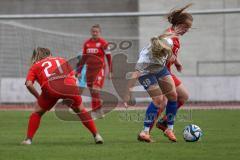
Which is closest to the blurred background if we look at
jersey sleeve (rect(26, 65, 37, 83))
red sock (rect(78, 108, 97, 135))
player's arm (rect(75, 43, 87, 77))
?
player's arm (rect(75, 43, 87, 77))

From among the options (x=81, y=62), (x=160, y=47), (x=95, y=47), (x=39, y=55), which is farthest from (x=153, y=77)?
(x=81, y=62)

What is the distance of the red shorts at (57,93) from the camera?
11164mm

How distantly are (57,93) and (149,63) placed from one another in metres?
1.54

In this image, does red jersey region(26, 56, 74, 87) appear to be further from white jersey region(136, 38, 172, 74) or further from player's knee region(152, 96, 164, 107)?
player's knee region(152, 96, 164, 107)

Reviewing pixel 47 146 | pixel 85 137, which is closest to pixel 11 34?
pixel 85 137

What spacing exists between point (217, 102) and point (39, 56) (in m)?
12.0

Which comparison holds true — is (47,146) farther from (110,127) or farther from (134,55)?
(134,55)

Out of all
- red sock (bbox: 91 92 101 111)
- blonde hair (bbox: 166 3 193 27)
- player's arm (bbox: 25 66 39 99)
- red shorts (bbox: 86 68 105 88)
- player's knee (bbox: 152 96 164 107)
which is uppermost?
blonde hair (bbox: 166 3 193 27)

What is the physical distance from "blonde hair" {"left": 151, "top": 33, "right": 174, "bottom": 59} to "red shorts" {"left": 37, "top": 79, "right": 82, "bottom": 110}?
1.34 meters

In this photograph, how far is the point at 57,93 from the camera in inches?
440

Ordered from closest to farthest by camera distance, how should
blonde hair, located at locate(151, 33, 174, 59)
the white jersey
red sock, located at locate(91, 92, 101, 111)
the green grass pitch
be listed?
the green grass pitch
blonde hair, located at locate(151, 33, 174, 59)
the white jersey
red sock, located at locate(91, 92, 101, 111)

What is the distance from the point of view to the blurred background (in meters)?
22.5

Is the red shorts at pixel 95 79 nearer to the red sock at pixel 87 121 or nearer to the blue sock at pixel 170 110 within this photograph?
the blue sock at pixel 170 110

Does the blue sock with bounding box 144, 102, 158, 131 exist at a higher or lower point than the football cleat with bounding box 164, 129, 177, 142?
higher
